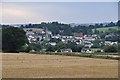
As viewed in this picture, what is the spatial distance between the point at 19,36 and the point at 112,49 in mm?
19204

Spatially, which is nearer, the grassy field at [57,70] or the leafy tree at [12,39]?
the grassy field at [57,70]

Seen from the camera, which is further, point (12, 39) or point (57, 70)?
point (12, 39)

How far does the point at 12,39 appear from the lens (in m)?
72.2

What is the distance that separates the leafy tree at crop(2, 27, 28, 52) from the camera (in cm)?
7006

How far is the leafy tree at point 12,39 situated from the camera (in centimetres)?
7006

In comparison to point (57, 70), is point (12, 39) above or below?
above

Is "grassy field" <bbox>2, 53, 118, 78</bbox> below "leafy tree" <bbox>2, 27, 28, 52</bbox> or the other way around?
below

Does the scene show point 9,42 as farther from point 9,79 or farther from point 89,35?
point 9,79

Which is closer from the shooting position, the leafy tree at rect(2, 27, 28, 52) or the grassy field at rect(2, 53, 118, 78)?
the grassy field at rect(2, 53, 118, 78)

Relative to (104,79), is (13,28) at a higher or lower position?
higher

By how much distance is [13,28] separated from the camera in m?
76.6

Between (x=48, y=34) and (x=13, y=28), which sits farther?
(x=48, y=34)

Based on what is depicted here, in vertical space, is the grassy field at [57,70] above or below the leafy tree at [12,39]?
below

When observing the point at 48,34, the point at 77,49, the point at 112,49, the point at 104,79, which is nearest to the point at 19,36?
the point at 77,49
